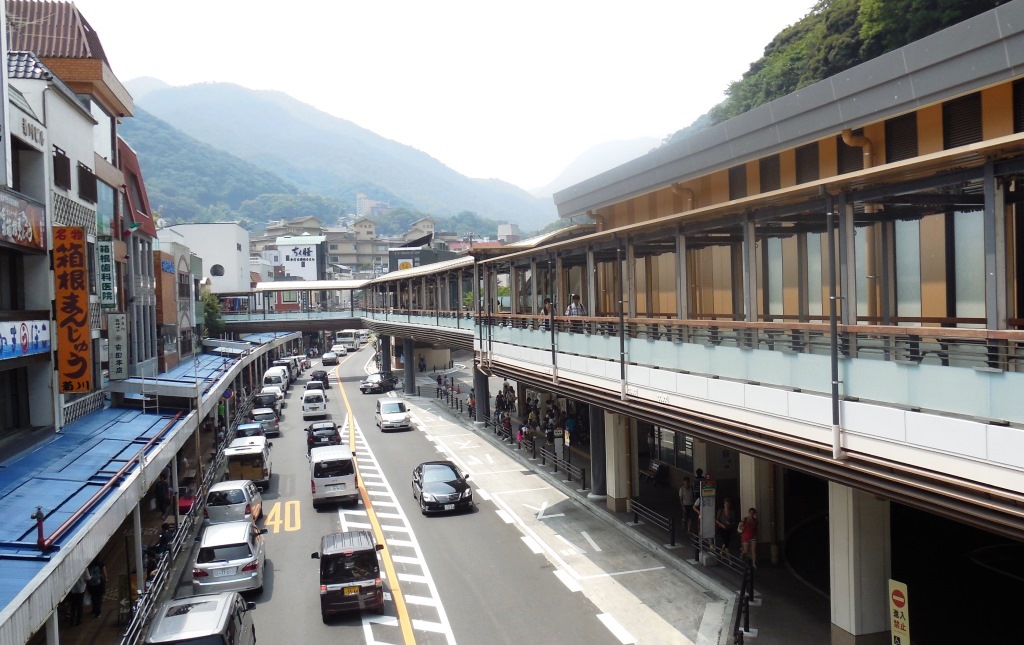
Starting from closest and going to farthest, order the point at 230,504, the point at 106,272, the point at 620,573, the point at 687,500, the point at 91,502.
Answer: the point at 91,502 → the point at 620,573 → the point at 687,500 → the point at 230,504 → the point at 106,272

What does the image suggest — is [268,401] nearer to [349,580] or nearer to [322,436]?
[322,436]

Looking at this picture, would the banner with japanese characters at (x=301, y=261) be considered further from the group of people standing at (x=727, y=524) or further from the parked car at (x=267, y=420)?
A: the group of people standing at (x=727, y=524)

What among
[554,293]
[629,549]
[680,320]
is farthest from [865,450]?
[554,293]

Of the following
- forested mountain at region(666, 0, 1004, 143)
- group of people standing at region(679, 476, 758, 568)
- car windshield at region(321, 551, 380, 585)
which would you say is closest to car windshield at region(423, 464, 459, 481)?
group of people standing at region(679, 476, 758, 568)

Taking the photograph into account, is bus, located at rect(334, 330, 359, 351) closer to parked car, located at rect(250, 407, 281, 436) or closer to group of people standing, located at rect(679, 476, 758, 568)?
parked car, located at rect(250, 407, 281, 436)

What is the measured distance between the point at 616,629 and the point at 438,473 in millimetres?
11840

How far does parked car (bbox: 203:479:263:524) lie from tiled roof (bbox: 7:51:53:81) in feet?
41.5

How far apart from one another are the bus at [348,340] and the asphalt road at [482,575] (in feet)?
288

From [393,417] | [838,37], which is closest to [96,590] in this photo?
[393,417]

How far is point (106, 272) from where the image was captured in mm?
24516

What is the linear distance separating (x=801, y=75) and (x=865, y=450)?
194 feet

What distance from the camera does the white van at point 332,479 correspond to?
86.9 ft

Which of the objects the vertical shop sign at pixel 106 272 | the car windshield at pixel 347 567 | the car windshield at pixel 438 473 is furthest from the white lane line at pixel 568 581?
the vertical shop sign at pixel 106 272

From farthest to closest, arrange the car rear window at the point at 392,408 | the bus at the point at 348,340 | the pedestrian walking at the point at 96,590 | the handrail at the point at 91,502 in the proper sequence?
the bus at the point at 348,340, the car rear window at the point at 392,408, the pedestrian walking at the point at 96,590, the handrail at the point at 91,502
